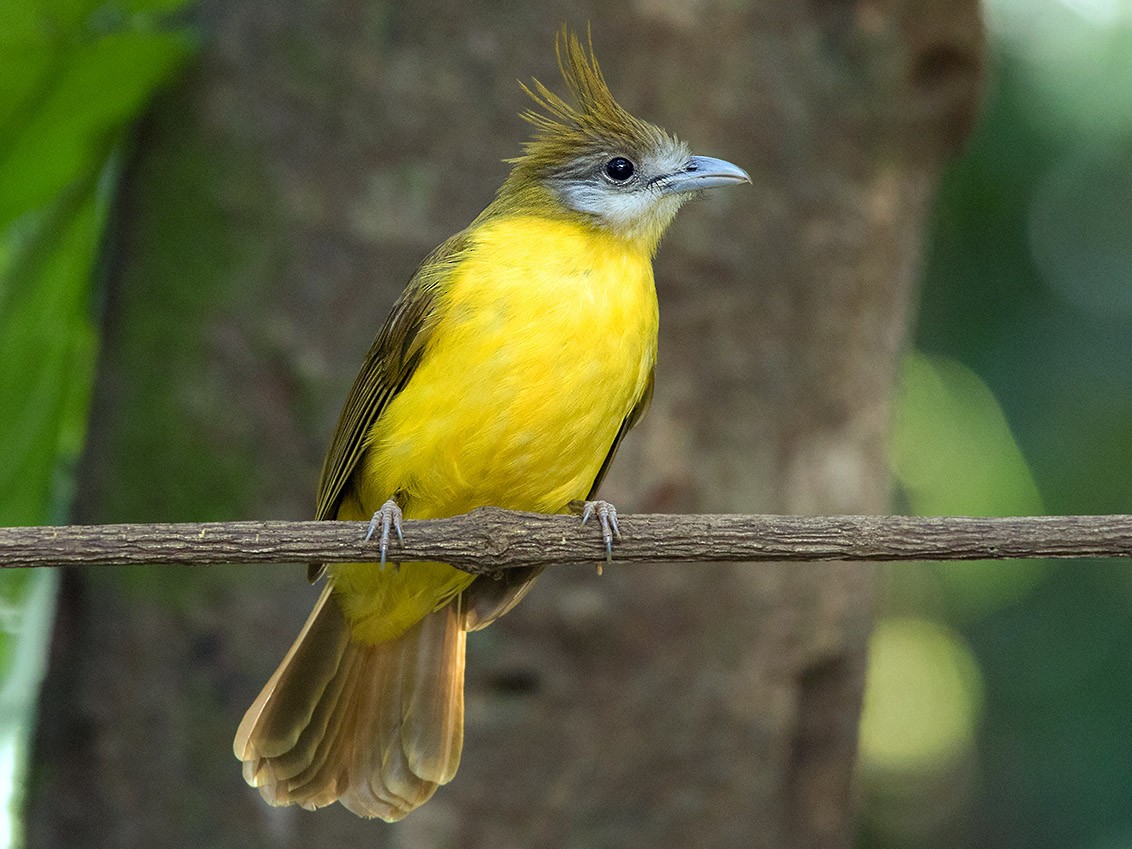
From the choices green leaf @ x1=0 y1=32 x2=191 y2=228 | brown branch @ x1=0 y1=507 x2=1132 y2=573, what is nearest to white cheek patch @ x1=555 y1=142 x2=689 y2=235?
brown branch @ x1=0 y1=507 x2=1132 y2=573

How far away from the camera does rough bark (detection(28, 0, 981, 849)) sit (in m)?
4.05

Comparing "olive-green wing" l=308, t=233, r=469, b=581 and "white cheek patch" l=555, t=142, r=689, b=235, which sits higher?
"white cheek patch" l=555, t=142, r=689, b=235

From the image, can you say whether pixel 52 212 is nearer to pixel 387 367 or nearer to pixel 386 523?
pixel 387 367

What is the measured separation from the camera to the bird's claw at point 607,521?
8.16 ft

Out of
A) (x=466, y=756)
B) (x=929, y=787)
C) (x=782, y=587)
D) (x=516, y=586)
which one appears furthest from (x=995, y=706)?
(x=516, y=586)

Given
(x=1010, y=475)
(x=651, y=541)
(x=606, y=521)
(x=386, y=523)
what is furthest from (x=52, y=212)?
(x=1010, y=475)

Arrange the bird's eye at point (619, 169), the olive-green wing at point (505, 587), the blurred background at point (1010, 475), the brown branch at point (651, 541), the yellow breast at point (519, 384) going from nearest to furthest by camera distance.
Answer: the brown branch at point (651, 541) < the yellow breast at point (519, 384) < the olive-green wing at point (505, 587) < the bird's eye at point (619, 169) < the blurred background at point (1010, 475)

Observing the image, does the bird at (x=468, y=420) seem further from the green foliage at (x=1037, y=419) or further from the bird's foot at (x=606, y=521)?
the green foliage at (x=1037, y=419)

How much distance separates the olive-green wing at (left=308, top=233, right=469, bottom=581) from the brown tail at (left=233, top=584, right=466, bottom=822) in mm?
335

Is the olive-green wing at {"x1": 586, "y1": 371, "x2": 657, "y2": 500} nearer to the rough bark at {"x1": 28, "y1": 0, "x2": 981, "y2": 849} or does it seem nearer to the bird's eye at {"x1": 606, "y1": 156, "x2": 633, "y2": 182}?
the bird's eye at {"x1": 606, "y1": 156, "x2": 633, "y2": 182}

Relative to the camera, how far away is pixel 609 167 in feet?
11.2

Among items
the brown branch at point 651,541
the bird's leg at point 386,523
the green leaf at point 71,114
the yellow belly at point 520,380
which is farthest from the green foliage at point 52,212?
the brown branch at point 651,541

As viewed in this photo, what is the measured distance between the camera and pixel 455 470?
308cm

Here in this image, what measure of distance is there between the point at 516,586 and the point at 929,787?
5.48m
